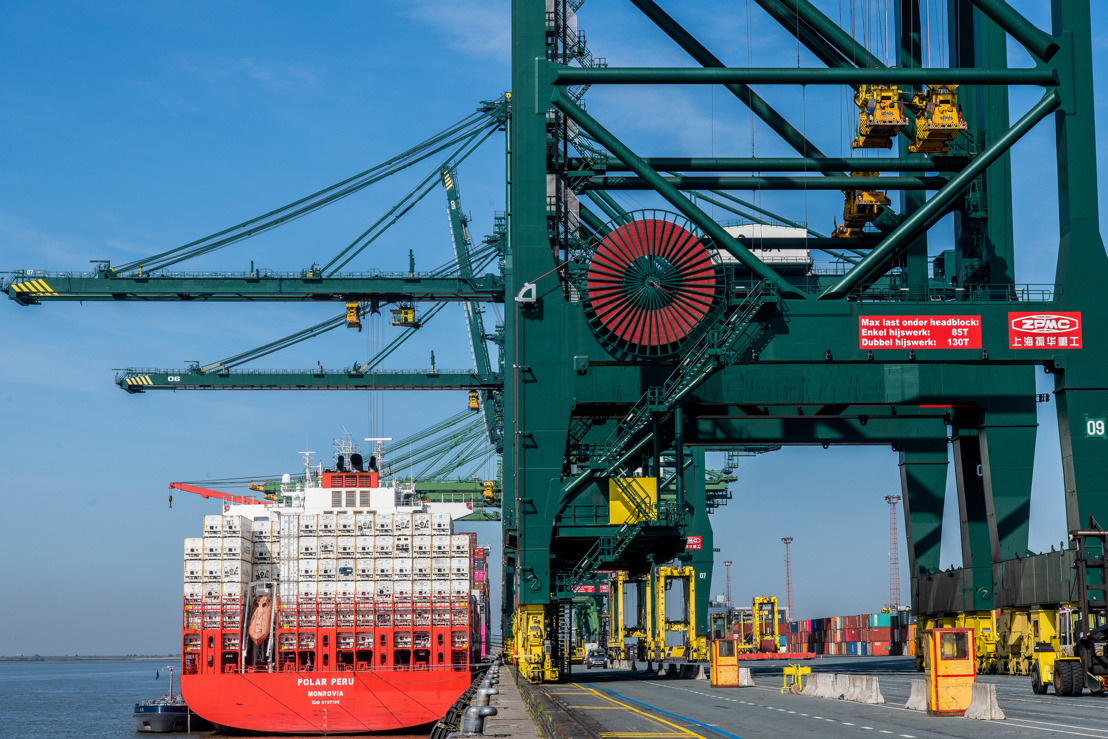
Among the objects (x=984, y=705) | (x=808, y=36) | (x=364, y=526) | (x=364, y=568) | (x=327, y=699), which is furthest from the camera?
(x=364, y=526)

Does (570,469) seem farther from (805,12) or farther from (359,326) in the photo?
(359,326)

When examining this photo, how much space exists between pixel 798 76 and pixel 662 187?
575 centimetres

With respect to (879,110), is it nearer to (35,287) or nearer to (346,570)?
(346,570)

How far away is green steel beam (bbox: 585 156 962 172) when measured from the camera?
44.9m

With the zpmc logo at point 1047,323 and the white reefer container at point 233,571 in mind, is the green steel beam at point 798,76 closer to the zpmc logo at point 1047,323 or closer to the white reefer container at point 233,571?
the zpmc logo at point 1047,323

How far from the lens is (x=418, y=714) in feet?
196

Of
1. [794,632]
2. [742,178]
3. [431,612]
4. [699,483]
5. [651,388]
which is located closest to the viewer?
[651,388]

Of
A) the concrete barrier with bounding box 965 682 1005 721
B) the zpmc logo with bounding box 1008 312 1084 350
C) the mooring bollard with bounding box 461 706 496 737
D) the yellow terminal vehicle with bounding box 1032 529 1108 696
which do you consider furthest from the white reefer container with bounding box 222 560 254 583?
the mooring bollard with bounding box 461 706 496 737

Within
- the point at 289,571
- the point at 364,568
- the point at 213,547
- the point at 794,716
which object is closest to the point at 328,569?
the point at 364,568

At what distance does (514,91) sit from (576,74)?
2.95 m

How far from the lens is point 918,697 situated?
27.6 metres

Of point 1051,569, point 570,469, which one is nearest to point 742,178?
point 570,469

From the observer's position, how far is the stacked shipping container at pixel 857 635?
10146 cm

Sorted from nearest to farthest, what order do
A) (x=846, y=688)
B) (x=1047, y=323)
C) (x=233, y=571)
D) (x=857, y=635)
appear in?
(x=846, y=688) → (x=1047, y=323) → (x=233, y=571) → (x=857, y=635)
